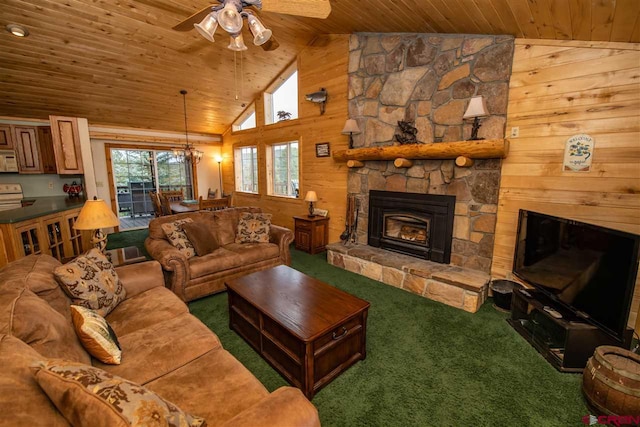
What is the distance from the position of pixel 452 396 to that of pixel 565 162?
→ 2.35 m

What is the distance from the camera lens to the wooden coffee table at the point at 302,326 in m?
1.74

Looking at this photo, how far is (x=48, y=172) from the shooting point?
4.62 m

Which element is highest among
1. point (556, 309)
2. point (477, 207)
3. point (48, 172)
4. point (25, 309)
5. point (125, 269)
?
point (48, 172)

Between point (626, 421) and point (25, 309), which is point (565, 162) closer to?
point (626, 421)

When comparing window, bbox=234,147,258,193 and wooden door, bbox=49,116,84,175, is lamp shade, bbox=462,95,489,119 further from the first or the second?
wooden door, bbox=49,116,84,175

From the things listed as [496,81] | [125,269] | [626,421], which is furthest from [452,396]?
[496,81]

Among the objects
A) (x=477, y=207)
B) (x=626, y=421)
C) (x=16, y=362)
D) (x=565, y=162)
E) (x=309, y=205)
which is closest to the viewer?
(x=16, y=362)

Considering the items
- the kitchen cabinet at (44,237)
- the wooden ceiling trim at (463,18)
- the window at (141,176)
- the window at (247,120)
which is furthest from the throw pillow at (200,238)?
the window at (141,176)

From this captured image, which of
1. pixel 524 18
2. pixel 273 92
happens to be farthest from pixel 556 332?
pixel 273 92

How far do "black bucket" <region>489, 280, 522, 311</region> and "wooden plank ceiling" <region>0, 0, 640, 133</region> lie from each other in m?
2.30

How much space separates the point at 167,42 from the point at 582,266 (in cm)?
552

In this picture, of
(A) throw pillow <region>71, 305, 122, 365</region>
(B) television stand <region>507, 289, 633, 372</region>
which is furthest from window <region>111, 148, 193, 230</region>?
(B) television stand <region>507, 289, 633, 372</region>

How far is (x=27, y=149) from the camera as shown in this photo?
4477mm

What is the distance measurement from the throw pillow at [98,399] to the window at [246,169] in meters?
6.19
